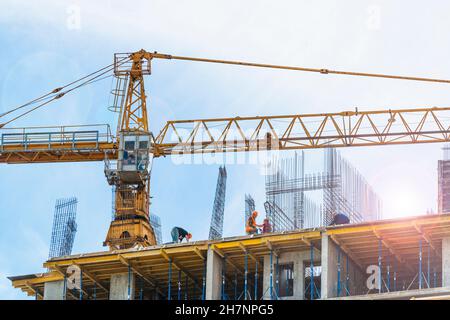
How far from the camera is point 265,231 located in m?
67.9

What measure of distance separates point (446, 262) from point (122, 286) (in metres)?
18.1

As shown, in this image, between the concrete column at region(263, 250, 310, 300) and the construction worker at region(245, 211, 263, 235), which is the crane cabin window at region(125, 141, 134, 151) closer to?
the construction worker at region(245, 211, 263, 235)

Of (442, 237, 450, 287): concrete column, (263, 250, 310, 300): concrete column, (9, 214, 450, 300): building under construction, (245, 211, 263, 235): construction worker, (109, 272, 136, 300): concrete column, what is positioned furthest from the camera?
(109, 272, 136, 300): concrete column

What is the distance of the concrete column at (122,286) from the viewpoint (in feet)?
226

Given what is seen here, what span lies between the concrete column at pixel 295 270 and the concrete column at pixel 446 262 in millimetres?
7285

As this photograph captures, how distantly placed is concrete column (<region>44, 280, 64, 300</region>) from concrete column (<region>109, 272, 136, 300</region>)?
9.18 ft

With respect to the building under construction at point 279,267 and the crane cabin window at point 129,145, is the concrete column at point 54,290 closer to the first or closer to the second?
the building under construction at point 279,267

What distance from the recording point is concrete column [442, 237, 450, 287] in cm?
6079

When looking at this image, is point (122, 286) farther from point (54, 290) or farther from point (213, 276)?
point (213, 276)

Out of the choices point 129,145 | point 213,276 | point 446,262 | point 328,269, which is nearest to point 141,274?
point 213,276

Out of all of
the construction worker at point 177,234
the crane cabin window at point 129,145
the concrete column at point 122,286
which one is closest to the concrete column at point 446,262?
the construction worker at point 177,234

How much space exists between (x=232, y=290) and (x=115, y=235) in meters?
20.8

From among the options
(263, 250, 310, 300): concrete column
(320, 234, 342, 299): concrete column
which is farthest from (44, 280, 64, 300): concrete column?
(320, 234, 342, 299): concrete column

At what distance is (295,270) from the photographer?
216ft
